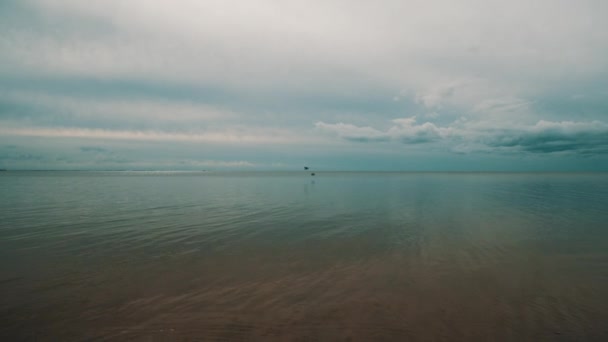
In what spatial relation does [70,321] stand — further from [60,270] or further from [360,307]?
[360,307]

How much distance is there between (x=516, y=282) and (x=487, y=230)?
394 inches

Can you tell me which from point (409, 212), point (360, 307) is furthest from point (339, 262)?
point (409, 212)

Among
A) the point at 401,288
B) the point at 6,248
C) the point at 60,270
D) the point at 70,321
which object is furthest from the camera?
the point at 6,248

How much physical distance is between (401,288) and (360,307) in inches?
86.0

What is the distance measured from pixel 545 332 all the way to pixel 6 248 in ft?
76.6

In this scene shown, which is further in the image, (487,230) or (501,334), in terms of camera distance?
(487,230)

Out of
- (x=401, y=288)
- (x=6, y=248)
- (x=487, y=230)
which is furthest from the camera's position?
(x=487, y=230)

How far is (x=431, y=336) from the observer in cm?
678

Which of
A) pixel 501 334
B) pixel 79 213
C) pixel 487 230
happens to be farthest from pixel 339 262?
pixel 79 213

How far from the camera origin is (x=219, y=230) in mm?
18906

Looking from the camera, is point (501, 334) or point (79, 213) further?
point (79, 213)

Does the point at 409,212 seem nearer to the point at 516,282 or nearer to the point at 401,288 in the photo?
the point at 516,282

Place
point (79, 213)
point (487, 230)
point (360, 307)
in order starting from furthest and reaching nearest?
1. point (79, 213)
2. point (487, 230)
3. point (360, 307)

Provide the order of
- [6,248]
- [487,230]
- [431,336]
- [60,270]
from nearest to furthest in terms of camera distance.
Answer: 1. [431,336]
2. [60,270]
3. [6,248]
4. [487,230]
